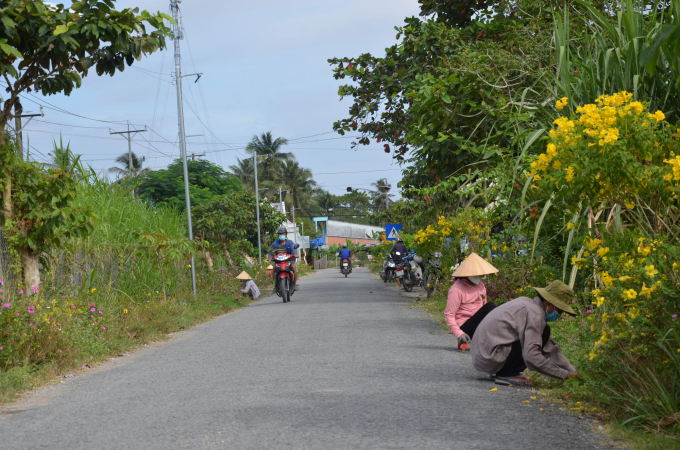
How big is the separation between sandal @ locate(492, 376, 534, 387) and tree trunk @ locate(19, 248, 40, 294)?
6.48 meters

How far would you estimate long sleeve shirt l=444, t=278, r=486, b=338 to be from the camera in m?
9.45

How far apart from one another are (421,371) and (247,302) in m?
14.6

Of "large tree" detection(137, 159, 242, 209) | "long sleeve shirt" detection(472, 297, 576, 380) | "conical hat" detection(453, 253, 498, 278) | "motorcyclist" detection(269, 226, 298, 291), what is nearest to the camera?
"long sleeve shirt" detection(472, 297, 576, 380)

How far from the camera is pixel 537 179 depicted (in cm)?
605

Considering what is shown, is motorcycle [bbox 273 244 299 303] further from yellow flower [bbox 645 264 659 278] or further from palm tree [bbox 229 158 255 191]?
palm tree [bbox 229 158 255 191]

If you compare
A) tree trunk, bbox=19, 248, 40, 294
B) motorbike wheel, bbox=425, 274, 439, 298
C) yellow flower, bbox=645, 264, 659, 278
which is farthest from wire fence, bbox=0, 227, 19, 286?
motorbike wheel, bbox=425, 274, 439, 298

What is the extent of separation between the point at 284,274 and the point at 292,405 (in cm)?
1440

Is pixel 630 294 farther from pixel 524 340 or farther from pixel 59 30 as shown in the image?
pixel 59 30

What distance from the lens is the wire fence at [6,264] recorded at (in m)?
10.1

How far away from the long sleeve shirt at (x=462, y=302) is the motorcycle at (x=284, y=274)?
10910 millimetres

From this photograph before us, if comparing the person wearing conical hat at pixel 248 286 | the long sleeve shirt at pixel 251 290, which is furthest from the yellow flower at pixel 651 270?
the long sleeve shirt at pixel 251 290

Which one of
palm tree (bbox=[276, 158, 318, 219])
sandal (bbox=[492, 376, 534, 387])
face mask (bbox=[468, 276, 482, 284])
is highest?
palm tree (bbox=[276, 158, 318, 219])

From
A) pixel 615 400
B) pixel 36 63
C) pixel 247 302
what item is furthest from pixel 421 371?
pixel 247 302

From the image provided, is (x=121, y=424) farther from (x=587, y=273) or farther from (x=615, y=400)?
(x=587, y=273)
